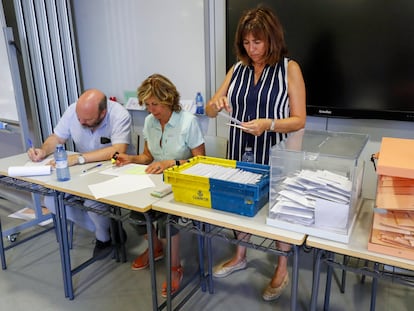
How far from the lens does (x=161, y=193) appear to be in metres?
1.70

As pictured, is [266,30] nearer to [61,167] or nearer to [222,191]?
[222,191]

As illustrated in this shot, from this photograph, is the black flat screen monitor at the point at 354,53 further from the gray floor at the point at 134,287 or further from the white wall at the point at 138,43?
the gray floor at the point at 134,287

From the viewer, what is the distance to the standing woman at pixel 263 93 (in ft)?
5.82

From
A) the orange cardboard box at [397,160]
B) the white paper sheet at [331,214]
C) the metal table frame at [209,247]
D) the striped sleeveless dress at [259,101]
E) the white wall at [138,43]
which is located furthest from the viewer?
the white wall at [138,43]

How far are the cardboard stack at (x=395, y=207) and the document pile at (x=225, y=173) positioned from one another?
492mm

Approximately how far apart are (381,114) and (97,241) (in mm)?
2106

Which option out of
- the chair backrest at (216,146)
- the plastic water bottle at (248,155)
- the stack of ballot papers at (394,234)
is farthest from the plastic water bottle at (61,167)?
the stack of ballot papers at (394,234)

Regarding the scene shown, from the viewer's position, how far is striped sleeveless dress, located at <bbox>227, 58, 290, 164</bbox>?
6.21 feet

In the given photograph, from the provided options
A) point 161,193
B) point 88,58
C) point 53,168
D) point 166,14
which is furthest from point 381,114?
point 88,58

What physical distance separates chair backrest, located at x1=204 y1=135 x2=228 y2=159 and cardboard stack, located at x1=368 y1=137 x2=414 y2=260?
3.84 feet

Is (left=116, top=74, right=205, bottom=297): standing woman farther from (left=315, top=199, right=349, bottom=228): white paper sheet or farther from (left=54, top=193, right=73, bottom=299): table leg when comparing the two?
(left=315, top=199, right=349, bottom=228): white paper sheet

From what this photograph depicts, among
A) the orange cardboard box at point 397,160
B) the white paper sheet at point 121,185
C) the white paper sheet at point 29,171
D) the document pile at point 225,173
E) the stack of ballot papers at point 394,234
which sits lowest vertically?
the white paper sheet at point 121,185

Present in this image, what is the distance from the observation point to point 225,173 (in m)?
1.58

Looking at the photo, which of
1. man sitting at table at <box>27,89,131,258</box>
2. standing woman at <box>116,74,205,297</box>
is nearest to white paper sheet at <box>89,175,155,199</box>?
standing woman at <box>116,74,205,297</box>
